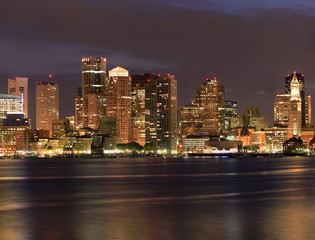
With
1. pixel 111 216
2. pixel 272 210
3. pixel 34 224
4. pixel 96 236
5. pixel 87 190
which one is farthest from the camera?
pixel 87 190

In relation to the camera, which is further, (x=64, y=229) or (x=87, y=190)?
(x=87, y=190)

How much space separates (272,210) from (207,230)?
1168 centimetres

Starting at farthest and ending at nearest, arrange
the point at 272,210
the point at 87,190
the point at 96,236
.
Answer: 1. the point at 87,190
2. the point at 272,210
3. the point at 96,236

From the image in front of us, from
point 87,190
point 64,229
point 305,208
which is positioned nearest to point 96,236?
point 64,229

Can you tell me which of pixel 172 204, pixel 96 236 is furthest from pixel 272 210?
pixel 96 236

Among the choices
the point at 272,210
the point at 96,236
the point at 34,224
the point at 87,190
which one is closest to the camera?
the point at 96,236

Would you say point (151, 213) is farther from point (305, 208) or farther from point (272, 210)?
point (305, 208)

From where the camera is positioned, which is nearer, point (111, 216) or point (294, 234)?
point (294, 234)

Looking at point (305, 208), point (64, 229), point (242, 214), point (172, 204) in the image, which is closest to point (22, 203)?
point (172, 204)

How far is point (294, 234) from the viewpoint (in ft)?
108

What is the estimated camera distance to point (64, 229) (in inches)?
1393

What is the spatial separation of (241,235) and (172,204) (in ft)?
57.1

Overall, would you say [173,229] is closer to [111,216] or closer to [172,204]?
[111,216]

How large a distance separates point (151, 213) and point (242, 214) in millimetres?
7000
